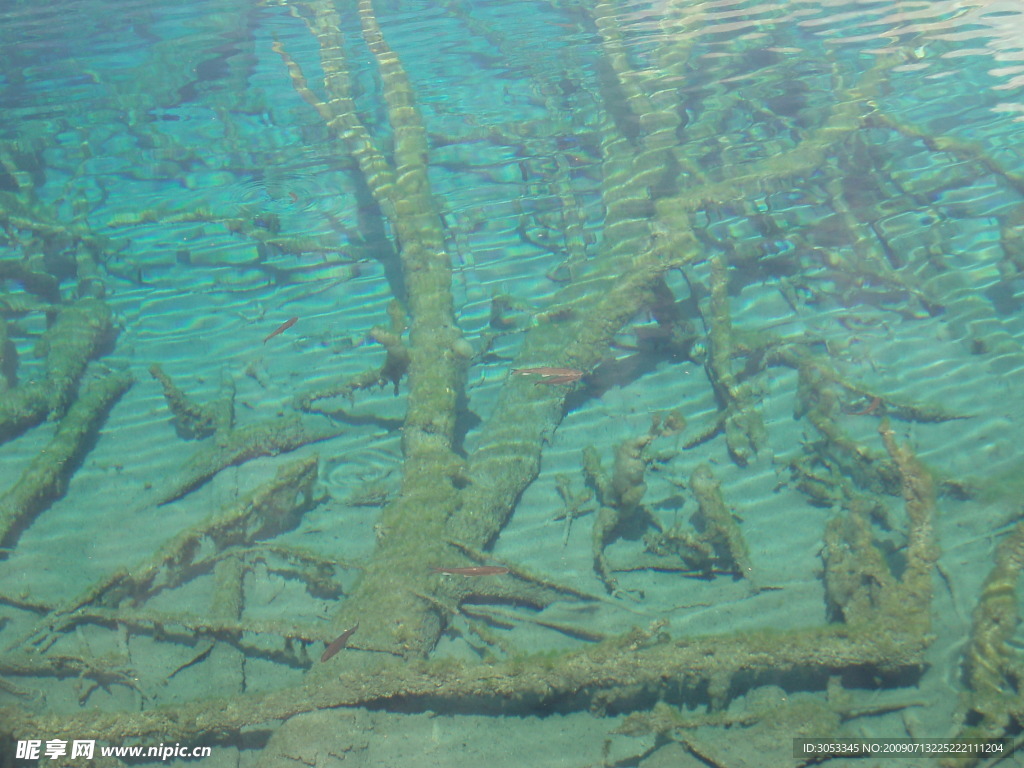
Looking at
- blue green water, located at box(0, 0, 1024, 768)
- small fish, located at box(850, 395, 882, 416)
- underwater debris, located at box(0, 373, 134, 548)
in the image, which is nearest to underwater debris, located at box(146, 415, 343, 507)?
blue green water, located at box(0, 0, 1024, 768)

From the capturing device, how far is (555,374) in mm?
4340


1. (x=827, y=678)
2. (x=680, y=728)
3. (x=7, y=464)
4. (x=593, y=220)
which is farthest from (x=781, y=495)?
(x=7, y=464)

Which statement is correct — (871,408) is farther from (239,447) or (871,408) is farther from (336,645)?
(239,447)

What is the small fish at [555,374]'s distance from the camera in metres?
4.34

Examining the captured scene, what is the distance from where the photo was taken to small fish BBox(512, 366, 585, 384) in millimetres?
4344

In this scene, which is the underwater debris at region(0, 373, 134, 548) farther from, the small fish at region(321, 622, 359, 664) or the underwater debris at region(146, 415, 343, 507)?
the small fish at region(321, 622, 359, 664)

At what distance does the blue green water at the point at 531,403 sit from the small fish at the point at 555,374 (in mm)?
25

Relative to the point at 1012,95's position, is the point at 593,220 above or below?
below

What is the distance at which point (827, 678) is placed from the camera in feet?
9.53

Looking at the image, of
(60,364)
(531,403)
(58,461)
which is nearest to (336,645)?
(531,403)

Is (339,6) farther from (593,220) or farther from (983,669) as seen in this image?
(983,669)

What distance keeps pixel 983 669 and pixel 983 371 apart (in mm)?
2880

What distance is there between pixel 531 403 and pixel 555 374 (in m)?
0.34

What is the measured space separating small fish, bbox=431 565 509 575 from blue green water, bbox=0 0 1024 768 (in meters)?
0.06
